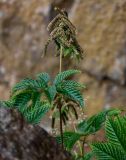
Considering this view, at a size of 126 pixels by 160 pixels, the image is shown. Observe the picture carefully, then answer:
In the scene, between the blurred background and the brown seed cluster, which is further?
the blurred background

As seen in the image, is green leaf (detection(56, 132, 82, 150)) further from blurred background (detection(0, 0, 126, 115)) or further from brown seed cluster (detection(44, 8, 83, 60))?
blurred background (detection(0, 0, 126, 115))

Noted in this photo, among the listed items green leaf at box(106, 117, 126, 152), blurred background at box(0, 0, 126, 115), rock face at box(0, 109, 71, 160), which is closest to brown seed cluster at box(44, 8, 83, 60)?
green leaf at box(106, 117, 126, 152)

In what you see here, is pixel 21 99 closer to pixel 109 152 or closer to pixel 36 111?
pixel 36 111

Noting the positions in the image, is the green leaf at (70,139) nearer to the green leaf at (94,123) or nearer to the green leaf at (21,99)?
the green leaf at (94,123)

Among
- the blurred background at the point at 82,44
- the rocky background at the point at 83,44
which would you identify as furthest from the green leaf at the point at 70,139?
the blurred background at the point at 82,44

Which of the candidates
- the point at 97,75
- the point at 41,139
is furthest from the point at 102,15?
the point at 41,139

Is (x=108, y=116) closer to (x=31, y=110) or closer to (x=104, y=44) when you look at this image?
(x=31, y=110)

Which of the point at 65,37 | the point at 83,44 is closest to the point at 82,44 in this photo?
the point at 83,44
